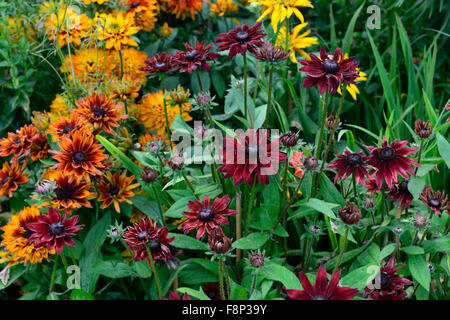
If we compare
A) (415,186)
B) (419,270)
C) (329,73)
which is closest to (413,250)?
(419,270)

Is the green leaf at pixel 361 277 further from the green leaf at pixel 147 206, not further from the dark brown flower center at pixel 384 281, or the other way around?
the green leaf at pixel 147 206

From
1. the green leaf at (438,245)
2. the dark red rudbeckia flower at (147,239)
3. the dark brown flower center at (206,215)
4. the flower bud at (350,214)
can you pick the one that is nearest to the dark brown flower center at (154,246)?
the dark red rudbeckia flower at (147,239)

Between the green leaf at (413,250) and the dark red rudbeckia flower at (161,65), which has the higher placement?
the dark red rudbeckia flower at (161,65)

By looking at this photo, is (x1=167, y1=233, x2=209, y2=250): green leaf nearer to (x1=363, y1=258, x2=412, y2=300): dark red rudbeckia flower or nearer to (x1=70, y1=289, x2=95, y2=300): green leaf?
(x1=70, y1=289, x2=95, y2=300): green leaf

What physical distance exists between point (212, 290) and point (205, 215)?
320 mm

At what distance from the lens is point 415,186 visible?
2.88 feet

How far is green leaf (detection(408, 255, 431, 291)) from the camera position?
890 mm

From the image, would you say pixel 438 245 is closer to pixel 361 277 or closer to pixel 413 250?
pixel 413 250

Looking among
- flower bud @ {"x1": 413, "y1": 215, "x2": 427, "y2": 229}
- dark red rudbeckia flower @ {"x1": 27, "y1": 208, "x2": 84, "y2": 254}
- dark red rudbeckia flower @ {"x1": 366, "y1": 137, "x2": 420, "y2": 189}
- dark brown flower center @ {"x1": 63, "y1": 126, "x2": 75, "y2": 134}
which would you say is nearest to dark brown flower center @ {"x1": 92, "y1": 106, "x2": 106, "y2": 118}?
dark brown flower center @ {"x1": 63, "y1": 126, "x2": 75, "y2": 134}

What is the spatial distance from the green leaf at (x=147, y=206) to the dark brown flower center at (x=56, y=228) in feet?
0.82

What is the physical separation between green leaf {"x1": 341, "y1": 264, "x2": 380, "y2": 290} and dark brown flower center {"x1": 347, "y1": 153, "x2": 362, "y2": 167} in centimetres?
19

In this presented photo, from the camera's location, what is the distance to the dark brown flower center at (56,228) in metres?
0.87

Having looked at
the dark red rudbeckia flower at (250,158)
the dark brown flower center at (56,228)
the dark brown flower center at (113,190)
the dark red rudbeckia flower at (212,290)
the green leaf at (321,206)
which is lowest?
the dark red rudbeckia flower at (212,290)
